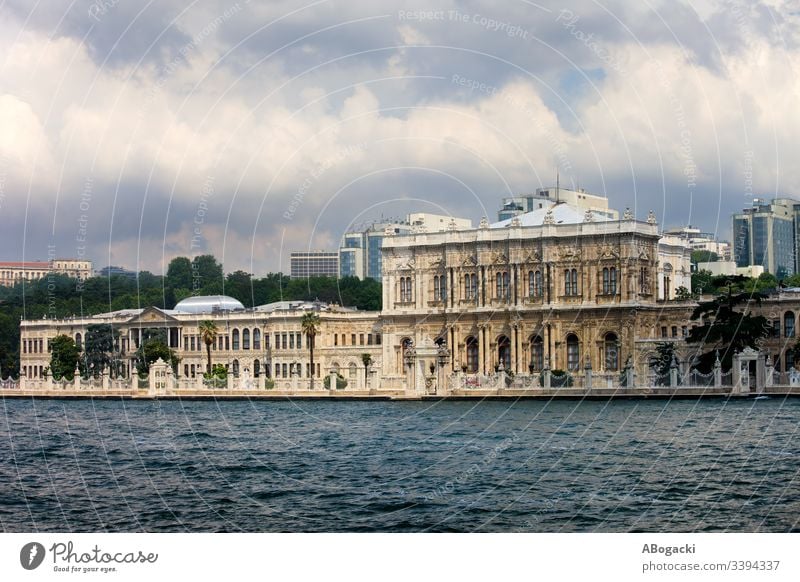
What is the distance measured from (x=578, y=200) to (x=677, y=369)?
3335 cm

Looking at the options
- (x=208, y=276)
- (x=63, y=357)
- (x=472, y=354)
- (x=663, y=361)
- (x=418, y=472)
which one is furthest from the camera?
(x=208, y=276)

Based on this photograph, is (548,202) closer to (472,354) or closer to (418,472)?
(472,354)

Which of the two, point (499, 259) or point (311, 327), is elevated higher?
point (499, 259)

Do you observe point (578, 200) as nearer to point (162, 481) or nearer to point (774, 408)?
point (774, 408)

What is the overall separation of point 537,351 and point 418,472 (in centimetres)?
4898

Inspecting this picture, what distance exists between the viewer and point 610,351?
8712cm

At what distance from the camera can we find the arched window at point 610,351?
86.4 m

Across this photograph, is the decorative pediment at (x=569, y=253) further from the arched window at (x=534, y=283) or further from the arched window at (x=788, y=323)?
the arched window at (x=788, y=323)

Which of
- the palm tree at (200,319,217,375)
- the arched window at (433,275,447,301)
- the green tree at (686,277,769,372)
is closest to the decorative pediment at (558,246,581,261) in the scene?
the arched window at (433,275,447,301)

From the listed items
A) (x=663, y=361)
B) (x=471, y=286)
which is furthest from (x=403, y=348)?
(x=663, y=361)

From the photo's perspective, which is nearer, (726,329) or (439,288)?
(726,329)

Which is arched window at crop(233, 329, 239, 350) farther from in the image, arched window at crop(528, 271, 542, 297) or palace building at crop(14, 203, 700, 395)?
arched window at crop(528, 271, 542, 297)

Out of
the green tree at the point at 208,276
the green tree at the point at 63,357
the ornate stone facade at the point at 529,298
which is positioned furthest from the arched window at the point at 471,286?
the green tree at the point at 208,276
